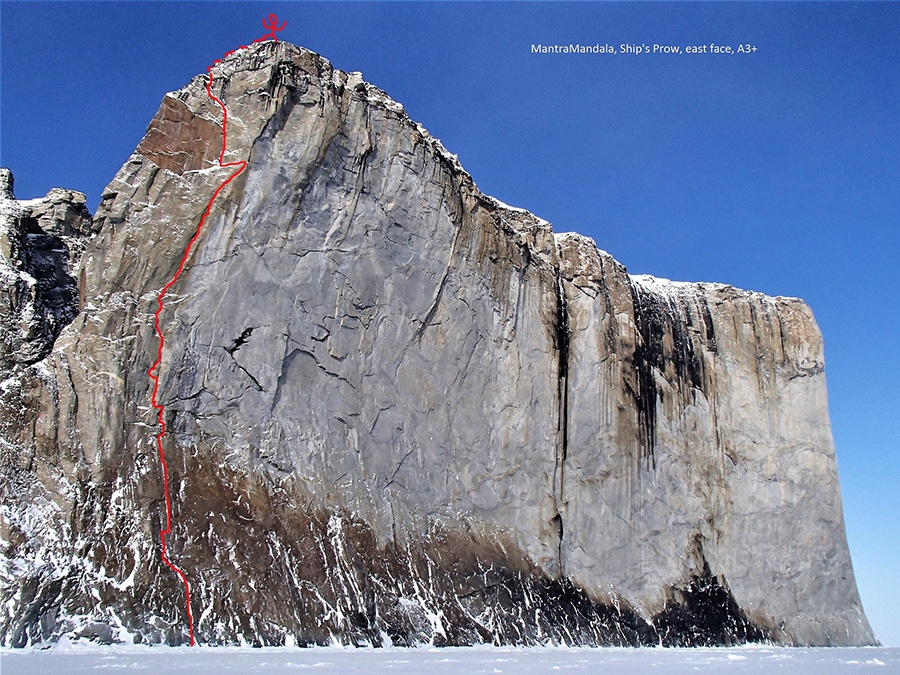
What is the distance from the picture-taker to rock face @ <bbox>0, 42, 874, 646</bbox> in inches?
791

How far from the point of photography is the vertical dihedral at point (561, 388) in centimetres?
2869

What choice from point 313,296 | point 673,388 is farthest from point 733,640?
point 313,296

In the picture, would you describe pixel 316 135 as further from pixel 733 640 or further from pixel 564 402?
pixel 733 640

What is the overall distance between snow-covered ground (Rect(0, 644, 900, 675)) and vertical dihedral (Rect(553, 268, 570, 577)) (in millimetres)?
5304

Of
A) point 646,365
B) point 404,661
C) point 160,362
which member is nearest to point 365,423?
point 160,362

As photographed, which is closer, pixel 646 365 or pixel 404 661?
pixel 404 661

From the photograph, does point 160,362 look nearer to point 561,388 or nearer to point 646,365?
point 561,388

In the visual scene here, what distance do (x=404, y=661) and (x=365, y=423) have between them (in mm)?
8348

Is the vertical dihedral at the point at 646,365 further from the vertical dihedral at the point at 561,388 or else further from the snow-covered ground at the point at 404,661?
the snow-covered ground at the point at 404,661

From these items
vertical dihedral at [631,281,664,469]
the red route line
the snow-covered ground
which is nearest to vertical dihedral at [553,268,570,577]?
vertical dihedral at [631,281,664,469]

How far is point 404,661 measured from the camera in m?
17.6

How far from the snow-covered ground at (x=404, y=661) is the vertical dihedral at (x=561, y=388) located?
530cm

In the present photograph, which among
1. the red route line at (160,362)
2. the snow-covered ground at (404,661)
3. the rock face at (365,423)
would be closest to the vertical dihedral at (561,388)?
the rock face at (365,423)

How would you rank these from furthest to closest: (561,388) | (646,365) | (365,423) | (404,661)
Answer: (646,365) → (561,388) → (365,423) → (404,661)
